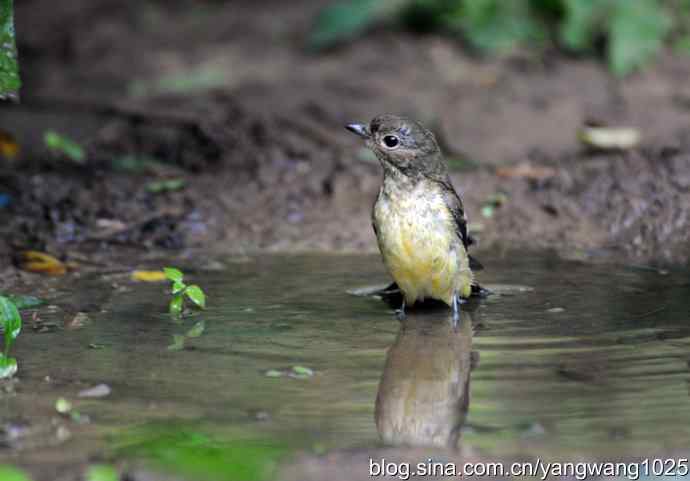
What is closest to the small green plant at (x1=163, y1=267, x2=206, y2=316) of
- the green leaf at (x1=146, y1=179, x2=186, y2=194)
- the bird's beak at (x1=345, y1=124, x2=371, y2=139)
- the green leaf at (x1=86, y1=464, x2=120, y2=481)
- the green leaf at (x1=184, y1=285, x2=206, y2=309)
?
the green leaf at (x1=184, y1=285, x2=206, y2=309)

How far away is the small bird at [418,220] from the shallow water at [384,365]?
0.66ft

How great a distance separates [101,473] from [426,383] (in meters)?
1.80

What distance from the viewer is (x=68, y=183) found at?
9.16m

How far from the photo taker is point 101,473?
3.93m

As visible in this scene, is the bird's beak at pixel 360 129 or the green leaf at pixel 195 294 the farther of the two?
the bird's beak at pixel 360 129

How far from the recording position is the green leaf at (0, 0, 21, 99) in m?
5.99

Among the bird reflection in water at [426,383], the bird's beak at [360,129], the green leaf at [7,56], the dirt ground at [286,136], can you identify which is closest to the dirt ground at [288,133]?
the dirt ground at [286,136]

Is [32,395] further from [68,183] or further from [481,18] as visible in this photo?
[481,18]

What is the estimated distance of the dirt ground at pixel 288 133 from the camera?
331 inches

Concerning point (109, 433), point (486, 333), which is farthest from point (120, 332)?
point (486, 333)

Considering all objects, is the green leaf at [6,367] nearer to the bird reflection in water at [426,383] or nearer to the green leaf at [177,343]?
the green leaf at [177,343]

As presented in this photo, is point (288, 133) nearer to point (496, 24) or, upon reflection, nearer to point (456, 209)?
point (496, 24)

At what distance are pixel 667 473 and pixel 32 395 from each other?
2683 mm

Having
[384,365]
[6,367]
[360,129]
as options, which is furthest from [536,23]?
[6,367]
